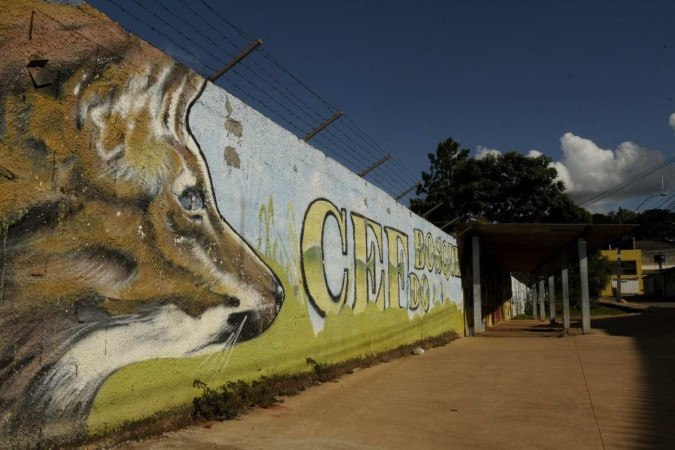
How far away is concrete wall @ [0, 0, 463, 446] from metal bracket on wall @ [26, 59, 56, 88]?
1 centimetres

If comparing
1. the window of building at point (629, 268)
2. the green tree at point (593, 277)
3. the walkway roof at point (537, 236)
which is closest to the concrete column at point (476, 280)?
the walkway roof at point (537, 236)

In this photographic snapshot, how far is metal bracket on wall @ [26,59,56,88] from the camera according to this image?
3328 millimetres

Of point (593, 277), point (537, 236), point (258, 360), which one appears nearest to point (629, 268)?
point (593, 277)

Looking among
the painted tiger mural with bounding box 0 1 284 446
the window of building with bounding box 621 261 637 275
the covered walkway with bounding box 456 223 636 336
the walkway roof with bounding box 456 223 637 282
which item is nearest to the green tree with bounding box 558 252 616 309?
the covered walkway with bounding box 456 223 636 336

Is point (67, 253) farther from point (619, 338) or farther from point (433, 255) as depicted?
point (619, 338)

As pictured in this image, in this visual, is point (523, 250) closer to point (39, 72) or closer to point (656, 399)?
point (656, 399)

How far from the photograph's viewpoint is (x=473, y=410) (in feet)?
17.3

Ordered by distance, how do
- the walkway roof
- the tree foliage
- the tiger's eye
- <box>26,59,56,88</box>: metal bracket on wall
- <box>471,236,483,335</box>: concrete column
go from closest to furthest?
<box>26,59,56,88</box>: metal bracket on wall → the tiger's eye → the walkway roof → <box>471,236,483,335</box>: concrete column → the tree foliage

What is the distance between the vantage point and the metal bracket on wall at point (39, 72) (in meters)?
3.33

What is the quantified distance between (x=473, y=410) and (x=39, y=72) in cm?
446

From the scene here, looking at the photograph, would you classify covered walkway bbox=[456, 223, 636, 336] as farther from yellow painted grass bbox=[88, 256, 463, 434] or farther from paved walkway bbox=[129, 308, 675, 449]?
yellow painted grass bbox=[88, 256, 463, 434]

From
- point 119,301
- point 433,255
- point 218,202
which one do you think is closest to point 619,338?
point 433,255

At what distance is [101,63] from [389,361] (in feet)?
21.5

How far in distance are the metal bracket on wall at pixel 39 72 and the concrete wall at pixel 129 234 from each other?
0.01 metres
